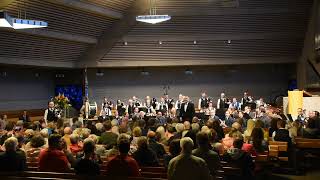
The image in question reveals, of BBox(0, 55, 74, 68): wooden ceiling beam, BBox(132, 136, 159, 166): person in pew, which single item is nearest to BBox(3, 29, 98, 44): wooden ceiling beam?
BBox(0, 55, 74, 68): wooden ceiling beam

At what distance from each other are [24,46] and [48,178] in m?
12.9

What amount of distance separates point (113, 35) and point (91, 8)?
3470 mm

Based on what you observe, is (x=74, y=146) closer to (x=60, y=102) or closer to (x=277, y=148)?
(x=277, y=148)

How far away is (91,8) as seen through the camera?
1691cm

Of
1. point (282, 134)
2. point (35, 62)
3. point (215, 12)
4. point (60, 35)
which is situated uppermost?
point (215, 12)

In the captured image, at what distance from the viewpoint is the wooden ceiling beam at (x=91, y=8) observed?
1553 centimetres

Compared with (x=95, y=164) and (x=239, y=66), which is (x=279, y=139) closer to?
(x=95, y=164)

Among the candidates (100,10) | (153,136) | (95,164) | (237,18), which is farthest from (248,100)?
(95,164)

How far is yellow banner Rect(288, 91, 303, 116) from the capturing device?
1505cm

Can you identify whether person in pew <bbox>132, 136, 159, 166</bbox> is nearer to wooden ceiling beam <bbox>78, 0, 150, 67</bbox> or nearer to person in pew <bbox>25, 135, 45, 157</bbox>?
person in pew <bbox>25, 135, 45, 157</bbox>

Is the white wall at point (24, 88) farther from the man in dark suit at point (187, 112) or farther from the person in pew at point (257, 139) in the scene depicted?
the person in pew at point (257, 139)

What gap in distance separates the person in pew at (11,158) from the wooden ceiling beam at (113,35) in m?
13.7

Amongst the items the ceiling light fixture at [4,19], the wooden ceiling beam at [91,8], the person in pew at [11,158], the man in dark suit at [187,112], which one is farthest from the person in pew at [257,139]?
the wooden ceiling beam at [91,8]

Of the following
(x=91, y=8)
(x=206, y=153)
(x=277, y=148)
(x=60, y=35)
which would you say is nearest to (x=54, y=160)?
(x=206, y=153)
